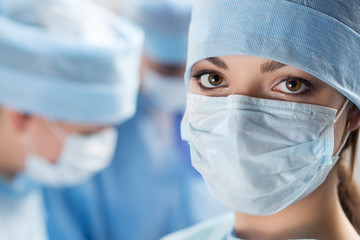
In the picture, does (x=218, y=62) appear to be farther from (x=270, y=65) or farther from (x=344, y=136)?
(x=344, y=136)

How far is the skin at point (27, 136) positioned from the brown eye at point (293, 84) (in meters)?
1.67

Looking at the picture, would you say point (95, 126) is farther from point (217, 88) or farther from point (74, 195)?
point (217, 88)

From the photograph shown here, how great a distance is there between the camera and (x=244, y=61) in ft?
4.55

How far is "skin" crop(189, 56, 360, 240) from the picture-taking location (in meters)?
1.38

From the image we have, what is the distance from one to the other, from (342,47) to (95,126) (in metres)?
1.78

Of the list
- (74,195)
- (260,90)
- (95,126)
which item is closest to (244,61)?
(260,90)

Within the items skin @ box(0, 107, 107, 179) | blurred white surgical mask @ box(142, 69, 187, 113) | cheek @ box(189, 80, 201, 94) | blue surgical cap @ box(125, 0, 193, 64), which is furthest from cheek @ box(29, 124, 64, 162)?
cheek @ box(189, 80, 201, 94)

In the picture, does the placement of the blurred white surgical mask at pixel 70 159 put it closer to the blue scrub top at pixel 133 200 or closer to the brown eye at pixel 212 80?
the blue scrub top at pixel 133 200

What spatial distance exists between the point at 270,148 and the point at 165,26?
251cm

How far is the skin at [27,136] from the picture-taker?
109 inches

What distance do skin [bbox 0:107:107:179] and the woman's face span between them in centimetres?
158

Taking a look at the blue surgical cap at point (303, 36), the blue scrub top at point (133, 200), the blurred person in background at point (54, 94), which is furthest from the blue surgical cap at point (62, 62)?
the blue surgical cap at point (303, 36)

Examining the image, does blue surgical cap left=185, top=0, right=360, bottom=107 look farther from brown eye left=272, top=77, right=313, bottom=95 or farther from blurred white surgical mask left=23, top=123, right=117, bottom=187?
blurred white surgical mask left=23, top=123, right=117, bottom=187

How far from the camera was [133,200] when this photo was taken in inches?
142
